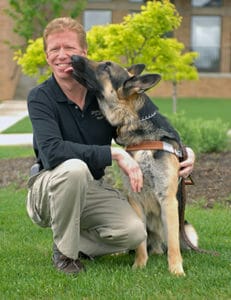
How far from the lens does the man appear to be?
410 centimetres

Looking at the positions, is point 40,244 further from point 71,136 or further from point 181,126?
point 181,126

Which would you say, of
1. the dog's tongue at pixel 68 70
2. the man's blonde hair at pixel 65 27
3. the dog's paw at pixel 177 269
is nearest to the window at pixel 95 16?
the man's blonde hair at pixel 65 27

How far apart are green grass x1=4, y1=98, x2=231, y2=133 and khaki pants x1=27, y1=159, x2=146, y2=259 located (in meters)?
11.4

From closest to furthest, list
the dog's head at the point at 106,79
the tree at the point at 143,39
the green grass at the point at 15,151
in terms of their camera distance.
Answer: the dog's head at the point at 106,79 < the tree at the point at 143,39 < the green grass at the point at 15,151

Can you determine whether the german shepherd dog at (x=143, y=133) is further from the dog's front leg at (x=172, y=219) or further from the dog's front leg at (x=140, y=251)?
the dog's front leg at (x=140, y=251)

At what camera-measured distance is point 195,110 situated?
22.3m

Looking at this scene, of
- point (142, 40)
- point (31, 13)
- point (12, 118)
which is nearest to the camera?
point (142, 40)

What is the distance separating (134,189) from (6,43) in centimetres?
2307

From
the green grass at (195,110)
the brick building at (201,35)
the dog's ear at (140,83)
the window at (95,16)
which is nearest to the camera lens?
the dog's ear at (140,83)

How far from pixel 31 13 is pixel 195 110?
805 cm

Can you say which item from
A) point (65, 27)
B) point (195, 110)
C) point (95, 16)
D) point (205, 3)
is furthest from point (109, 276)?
point (205, 3)

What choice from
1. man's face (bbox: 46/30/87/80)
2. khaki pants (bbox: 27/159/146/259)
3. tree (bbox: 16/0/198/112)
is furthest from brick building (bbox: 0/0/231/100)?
man's face (bbox: 46/30/87/80)

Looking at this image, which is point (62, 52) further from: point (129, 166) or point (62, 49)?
point (129, 166)

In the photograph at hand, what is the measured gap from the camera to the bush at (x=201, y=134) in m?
10.2
